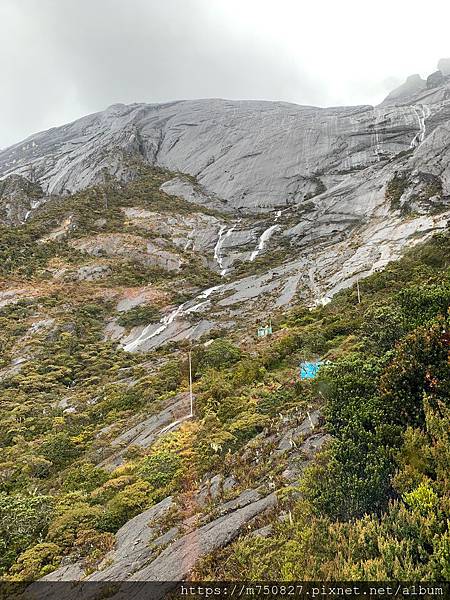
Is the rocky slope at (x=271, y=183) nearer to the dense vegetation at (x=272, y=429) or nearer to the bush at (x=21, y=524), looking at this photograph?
the dense vegetation at (x=272, y=429)

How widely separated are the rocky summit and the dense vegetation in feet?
0.20

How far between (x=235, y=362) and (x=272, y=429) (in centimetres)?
1131

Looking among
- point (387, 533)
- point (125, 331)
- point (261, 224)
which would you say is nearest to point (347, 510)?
point (387, 533)

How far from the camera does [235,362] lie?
24.1 metres

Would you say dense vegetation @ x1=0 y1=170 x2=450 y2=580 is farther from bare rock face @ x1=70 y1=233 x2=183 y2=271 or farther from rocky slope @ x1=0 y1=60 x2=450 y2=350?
bare rock face @ x1=70 y1=233 x2=183 y2=271

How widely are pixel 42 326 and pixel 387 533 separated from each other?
37.5 meters

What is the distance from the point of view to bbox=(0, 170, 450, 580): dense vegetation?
6.60 metres

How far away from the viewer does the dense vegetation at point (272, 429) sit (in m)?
6.60

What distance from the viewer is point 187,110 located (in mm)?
114562

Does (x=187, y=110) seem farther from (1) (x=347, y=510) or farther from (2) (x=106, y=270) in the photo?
(1) (x=347, y=510)

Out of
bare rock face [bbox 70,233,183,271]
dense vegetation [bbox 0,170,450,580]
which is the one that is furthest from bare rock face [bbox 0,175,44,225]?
dense vegetation [bbox 0,170,450,580]

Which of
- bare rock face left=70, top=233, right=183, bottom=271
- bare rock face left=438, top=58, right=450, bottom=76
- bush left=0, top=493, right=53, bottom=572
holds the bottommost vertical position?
bush left=0, top=493, right=53, bottom=572

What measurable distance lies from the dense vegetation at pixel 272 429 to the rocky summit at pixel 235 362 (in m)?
0.06

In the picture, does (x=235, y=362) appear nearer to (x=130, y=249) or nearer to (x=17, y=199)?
(x=130, y=249)
